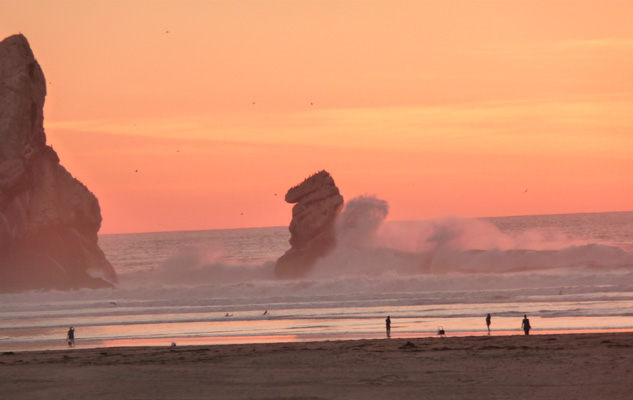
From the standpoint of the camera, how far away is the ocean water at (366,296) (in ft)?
106

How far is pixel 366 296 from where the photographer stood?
48.8m

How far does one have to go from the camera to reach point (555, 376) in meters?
17.9

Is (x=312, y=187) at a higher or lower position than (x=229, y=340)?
higher

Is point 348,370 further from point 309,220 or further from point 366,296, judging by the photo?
point 309,220

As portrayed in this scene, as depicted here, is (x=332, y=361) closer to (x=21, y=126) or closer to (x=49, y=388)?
(x=49, y=388)

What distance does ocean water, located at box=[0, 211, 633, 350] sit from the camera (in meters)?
32.4

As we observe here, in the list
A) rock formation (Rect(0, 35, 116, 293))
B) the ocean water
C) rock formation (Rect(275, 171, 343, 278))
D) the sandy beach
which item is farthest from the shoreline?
rock formation (Rect(275, 171, 343, 278))

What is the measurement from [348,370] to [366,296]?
29.1 meters

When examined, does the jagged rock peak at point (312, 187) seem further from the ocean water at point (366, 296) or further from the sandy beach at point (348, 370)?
the sandy beach at point (348, 370)

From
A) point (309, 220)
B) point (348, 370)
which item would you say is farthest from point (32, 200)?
point (348, 370)

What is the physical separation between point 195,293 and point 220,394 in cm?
4077

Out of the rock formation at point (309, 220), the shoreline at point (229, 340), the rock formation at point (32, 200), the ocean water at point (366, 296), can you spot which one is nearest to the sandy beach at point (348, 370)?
the shoreline at point (229, 340)

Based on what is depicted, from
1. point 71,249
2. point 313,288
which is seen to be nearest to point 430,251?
point 313,288

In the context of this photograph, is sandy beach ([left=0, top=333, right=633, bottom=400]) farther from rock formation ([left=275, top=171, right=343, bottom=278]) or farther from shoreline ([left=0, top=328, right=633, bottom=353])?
rock formation ([left=275, top=171, right=343, bottom=278])
